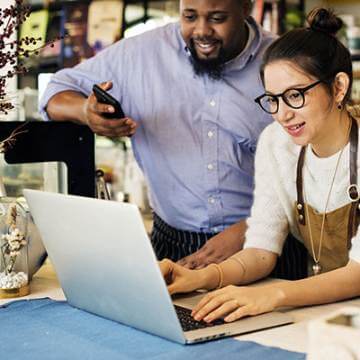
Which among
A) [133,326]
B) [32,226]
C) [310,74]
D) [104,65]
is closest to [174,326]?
[133,326]

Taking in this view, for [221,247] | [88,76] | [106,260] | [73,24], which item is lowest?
[221,247]

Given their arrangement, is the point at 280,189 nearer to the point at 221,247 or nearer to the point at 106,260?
the point at 221,247

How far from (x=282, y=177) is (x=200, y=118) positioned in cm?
58

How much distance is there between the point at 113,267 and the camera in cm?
145

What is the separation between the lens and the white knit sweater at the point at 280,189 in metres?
1.89

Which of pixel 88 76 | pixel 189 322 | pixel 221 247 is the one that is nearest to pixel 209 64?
pixel 88 76

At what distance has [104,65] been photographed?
2.55 metres

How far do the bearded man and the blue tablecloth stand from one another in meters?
0.93

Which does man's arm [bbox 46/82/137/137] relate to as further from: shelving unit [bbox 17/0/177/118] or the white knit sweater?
shelving unit [bbox 17/0/177/118]

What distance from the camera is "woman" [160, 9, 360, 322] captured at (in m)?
1.71

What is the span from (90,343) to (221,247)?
0.92m

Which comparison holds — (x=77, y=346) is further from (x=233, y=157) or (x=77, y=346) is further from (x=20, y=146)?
(x=233, y=157)

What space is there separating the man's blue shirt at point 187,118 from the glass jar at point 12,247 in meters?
0.79

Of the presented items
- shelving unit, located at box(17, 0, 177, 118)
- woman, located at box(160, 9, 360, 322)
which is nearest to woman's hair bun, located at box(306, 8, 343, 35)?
woman, located at box(160, 9, 360, 322)
